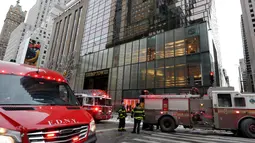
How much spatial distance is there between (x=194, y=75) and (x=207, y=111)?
1216cm

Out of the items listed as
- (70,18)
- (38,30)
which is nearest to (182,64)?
(70,18)

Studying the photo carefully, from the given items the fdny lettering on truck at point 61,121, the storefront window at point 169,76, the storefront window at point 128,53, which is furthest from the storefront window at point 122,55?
the fdny lettering on truck at point 61,121

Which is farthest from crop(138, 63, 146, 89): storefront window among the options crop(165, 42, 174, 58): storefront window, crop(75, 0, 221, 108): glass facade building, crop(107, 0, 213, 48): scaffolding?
crop(107, 0, 213, 48): scaffolding

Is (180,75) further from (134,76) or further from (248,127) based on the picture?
(248,127)

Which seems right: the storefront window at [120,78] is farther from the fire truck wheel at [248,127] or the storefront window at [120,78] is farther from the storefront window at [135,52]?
the fire truck wheel at [248,127]

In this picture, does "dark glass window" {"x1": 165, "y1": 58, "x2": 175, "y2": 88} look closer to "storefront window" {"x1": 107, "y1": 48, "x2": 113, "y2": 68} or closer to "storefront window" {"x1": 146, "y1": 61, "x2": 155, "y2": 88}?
"storefront window" {"x1": 146, "y1": 61, "x2": 155, "y2": 88}

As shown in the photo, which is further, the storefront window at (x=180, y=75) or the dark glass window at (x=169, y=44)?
the dark glass window at (x=169, y=44)

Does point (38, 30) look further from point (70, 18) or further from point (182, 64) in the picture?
point (182, 64)

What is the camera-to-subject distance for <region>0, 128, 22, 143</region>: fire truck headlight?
82.9 inches

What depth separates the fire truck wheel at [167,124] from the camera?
10.5 m

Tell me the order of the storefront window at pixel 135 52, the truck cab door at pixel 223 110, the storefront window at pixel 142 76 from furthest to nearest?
the storefront window at pixel 135 52
the storefront window at pixel 142 76
the truck cab door at pixel 223 110

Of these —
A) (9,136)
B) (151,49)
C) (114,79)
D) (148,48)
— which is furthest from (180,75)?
(9,136)

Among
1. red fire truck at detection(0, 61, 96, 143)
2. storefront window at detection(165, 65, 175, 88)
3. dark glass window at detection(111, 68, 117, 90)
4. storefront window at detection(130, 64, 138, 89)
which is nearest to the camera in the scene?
red fire truck at detection(0, 61, 96, 143)

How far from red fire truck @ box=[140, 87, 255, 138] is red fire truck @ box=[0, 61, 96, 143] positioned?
7.99 metres
